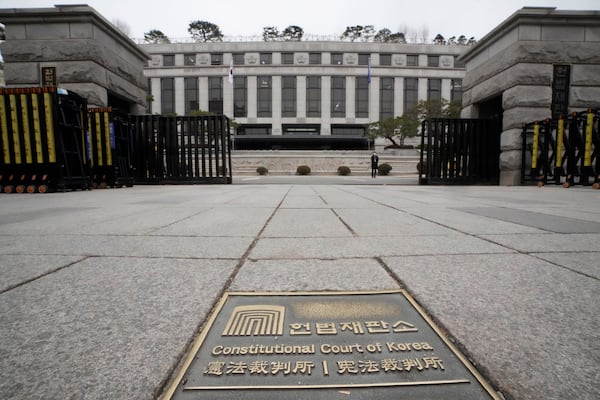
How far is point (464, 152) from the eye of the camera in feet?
39.8

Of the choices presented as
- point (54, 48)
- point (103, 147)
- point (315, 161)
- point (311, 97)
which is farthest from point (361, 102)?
point (103, 147)

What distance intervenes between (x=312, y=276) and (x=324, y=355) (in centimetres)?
63

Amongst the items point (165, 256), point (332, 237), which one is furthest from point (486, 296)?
point (165, 256)

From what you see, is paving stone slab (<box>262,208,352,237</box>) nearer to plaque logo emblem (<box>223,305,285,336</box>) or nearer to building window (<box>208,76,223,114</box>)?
plaque logo emblem (<box>223,305,285,336</box>)

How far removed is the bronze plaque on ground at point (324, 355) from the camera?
31.5 inches

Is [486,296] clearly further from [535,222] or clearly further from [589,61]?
[589,61]

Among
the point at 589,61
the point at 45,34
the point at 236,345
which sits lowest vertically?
the point at 236,345

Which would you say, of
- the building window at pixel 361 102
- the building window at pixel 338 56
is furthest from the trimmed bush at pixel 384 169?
the building window at pixel 338 56

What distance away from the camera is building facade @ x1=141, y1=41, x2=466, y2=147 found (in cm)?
5447

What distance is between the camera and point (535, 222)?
3.20m

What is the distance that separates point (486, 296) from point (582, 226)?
2570 millimetres

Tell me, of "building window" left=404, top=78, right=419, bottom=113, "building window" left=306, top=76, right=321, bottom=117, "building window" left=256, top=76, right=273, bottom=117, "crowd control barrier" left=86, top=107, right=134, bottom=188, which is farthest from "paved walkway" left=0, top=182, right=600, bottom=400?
"building window" left=404, top=78, right=419, bottom=113

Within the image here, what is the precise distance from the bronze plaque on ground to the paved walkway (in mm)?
75

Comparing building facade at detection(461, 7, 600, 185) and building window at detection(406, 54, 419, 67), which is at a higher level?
building window at detection(406, 54, 419, 67)
